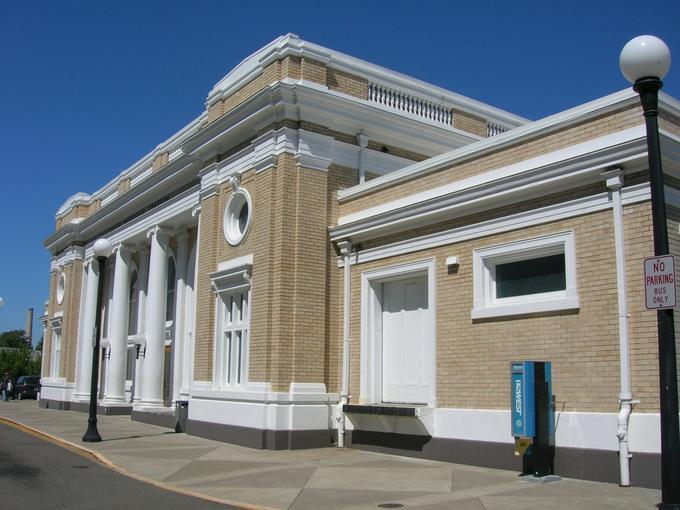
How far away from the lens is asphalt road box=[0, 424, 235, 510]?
31.2ft

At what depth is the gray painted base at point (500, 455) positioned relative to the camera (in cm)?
1007

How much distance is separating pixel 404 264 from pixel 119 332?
1702 centimetres

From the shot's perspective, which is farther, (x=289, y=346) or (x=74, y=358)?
(x=74, y=358)

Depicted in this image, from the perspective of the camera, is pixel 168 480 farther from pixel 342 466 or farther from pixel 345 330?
pixel 345 330

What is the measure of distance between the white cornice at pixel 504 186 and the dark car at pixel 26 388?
3798 cm

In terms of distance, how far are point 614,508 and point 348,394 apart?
7879 millimetres

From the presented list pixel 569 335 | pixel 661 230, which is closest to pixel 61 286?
pixel 569 335

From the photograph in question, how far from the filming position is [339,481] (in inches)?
445

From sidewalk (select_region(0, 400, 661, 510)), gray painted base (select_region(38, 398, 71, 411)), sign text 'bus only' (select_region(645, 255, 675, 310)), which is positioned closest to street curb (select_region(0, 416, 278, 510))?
sidewalk (select_region(0, 400, 661, 510))

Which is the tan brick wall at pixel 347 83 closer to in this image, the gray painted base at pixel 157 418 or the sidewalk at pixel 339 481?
the sidewalk at pixel 339 481

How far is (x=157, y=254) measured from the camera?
2539 cm

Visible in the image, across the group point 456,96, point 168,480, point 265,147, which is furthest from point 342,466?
point 456,96

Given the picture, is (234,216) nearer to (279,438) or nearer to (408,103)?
(408,103)

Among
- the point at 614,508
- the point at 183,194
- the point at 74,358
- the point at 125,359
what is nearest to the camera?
the point at 614,508
